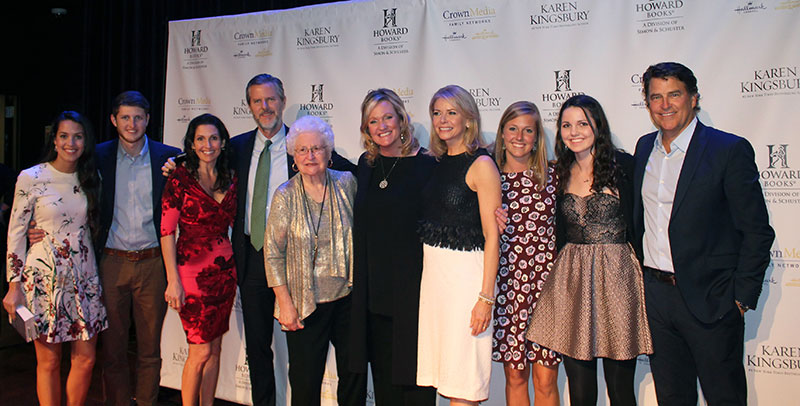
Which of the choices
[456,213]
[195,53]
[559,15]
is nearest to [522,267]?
[456,213]

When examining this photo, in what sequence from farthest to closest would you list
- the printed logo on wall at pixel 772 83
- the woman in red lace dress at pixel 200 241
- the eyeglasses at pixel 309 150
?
the woman in red lace dress at pixel 200 241, the printed logo on wall at pixel 772 83, the eyeglasses at pixel 309 150

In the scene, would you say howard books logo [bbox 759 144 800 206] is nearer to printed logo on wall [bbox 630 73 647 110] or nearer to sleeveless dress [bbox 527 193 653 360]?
printed logo on wall [bbox 630 73 647 110]

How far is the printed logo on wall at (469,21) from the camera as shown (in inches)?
126

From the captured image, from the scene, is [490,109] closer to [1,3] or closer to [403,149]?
[403,149]

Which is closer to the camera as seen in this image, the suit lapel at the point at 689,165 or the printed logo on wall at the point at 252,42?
the suit lapel at the point at 689,165

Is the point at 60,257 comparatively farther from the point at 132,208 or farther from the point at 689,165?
the point at 689,165

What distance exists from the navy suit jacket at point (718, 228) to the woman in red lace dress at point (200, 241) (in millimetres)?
2114

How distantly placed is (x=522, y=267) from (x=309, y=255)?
93 centimetres

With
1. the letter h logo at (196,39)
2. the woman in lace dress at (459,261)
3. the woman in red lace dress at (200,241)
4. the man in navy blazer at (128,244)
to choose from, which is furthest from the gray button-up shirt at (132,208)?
the woman in lace dress at (459,261)

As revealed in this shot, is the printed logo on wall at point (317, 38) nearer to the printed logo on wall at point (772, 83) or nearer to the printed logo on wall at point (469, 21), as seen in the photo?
the printed logo on wall at point (469, 21)

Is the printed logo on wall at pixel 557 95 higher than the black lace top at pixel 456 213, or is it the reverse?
the printed logo on wall at pixel 557 95

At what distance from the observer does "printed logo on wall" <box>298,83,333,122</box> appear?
3.61 metres

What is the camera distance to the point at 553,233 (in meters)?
2.47

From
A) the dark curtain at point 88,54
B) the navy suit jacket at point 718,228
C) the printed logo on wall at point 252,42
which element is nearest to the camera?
the navy suit jacket at point 718,228
